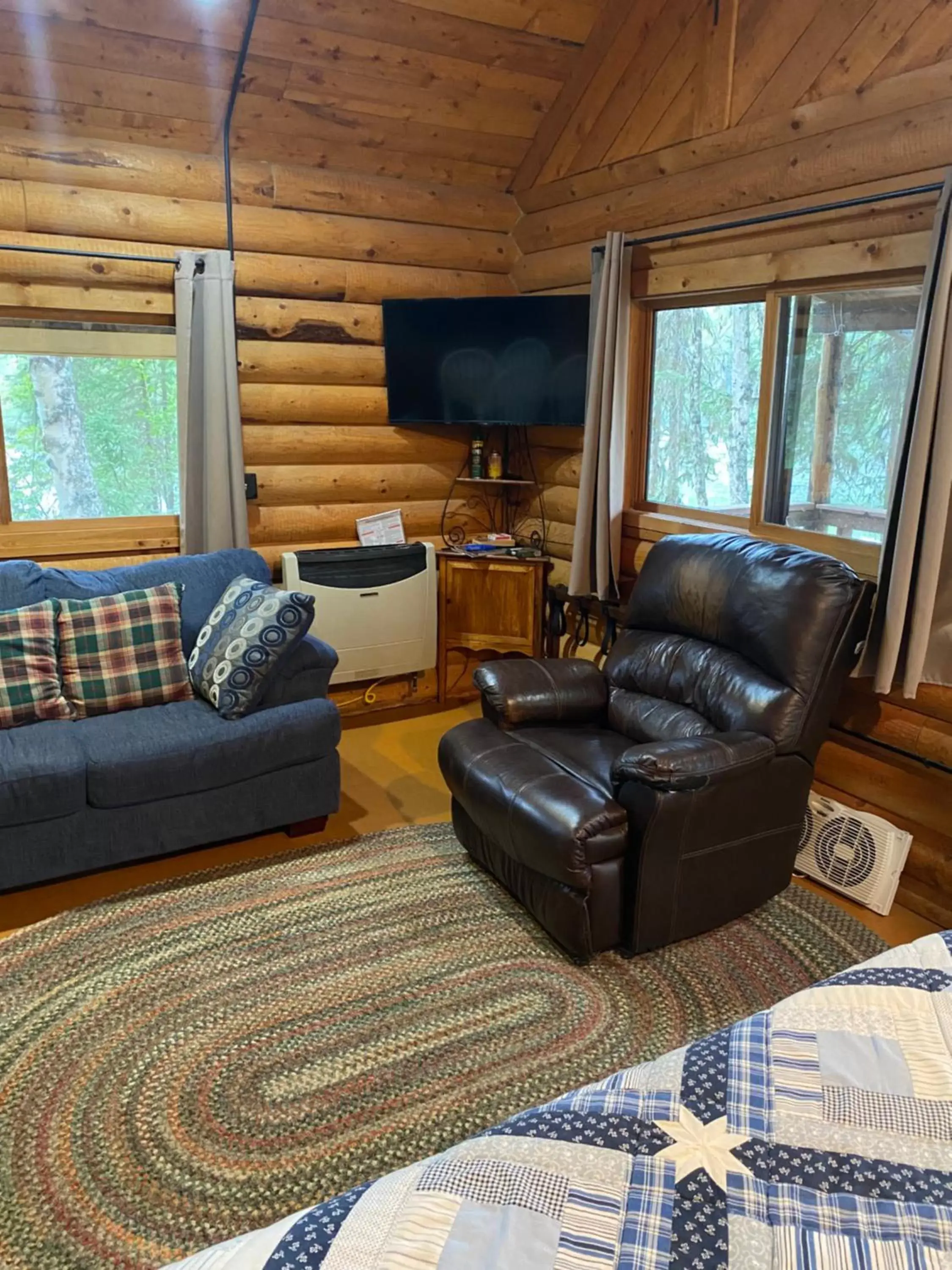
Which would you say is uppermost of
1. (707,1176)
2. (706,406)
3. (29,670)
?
(706,406)

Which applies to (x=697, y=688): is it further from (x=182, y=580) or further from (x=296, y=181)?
(x=296, y=181)

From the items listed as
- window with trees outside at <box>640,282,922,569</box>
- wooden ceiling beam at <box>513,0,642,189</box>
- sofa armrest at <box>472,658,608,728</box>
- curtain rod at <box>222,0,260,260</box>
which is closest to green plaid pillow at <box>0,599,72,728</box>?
sofa armrest at <box>472,658,608,728</box>

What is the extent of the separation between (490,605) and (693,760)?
2.15 m

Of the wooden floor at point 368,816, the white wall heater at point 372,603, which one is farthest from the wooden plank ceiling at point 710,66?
the wooden floor at point 368,816

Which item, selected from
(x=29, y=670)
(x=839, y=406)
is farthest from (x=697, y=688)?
(x=29, y=670)

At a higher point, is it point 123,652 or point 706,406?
point 706,406

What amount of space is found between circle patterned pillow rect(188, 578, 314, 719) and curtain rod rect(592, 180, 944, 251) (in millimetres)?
1998

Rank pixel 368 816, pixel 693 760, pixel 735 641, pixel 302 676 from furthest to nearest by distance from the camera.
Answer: pixel 368 816, pixel 302 676, pixel 735 641, pixel 693 760

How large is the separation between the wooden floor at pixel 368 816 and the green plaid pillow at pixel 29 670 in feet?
1.88

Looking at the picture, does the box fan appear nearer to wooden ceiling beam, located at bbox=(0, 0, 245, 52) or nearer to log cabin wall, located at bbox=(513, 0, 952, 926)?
log cabin wall, located at bbox=(513, 0, 952, 926)

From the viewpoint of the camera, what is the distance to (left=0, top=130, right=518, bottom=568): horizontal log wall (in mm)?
3723

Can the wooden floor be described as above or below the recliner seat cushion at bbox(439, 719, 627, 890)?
below

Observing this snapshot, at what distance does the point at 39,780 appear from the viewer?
282cm

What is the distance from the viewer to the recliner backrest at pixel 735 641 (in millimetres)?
2738
